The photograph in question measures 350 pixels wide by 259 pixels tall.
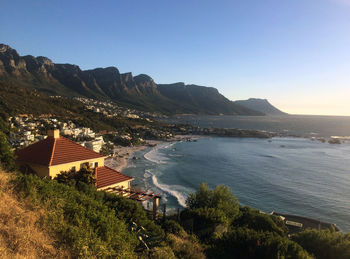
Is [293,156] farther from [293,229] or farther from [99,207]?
[99,207]

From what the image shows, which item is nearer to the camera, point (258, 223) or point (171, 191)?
point (258, 223)

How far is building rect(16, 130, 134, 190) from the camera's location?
1489 cm

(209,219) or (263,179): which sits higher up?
(209,219)

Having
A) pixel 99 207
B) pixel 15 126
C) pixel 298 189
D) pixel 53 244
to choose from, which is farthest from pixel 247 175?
pixel 15 126

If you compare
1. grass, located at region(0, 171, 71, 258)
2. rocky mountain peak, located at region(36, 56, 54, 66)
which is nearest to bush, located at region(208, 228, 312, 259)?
grass, located at region(0, 171, 71, 258)

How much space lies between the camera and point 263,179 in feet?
127

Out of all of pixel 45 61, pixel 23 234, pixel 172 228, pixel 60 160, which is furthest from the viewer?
pixel 45 61

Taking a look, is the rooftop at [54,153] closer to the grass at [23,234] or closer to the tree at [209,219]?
the tree at [209,219]

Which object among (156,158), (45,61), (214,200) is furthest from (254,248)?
(45,61)

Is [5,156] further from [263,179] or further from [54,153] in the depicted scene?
[263,179]

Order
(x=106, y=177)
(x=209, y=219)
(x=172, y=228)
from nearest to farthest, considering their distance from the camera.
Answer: (x=172, y=228)
(x=209, y=219)
(x=106, y=177)

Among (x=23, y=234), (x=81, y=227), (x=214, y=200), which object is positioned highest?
(x=23, y=234)

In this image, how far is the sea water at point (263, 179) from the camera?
2819cm

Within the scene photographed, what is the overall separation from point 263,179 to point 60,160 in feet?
109
